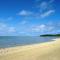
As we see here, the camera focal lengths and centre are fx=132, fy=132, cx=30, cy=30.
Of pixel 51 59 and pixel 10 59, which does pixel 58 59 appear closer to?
pixel 51 59

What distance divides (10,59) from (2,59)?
60 cm

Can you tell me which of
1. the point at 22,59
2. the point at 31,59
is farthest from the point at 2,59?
the point at 31,59

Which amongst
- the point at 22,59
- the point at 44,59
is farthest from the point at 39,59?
the point at 22,59

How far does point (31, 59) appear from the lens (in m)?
9.57

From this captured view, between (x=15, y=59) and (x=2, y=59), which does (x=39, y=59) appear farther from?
(x=2, y=59)

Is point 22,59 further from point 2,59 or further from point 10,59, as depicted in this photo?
point 2,59

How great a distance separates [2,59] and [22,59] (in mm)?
1466

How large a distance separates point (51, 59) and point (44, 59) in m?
0.51

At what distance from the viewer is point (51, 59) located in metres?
9.55

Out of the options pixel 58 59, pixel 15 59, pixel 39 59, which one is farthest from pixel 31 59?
pixel 58 59

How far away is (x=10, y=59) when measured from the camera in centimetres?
954

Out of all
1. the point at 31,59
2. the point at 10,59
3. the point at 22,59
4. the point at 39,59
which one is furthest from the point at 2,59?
the point at 39,59

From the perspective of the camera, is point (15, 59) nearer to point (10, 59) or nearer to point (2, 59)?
point (10, 59)

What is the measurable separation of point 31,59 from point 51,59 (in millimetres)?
1453
